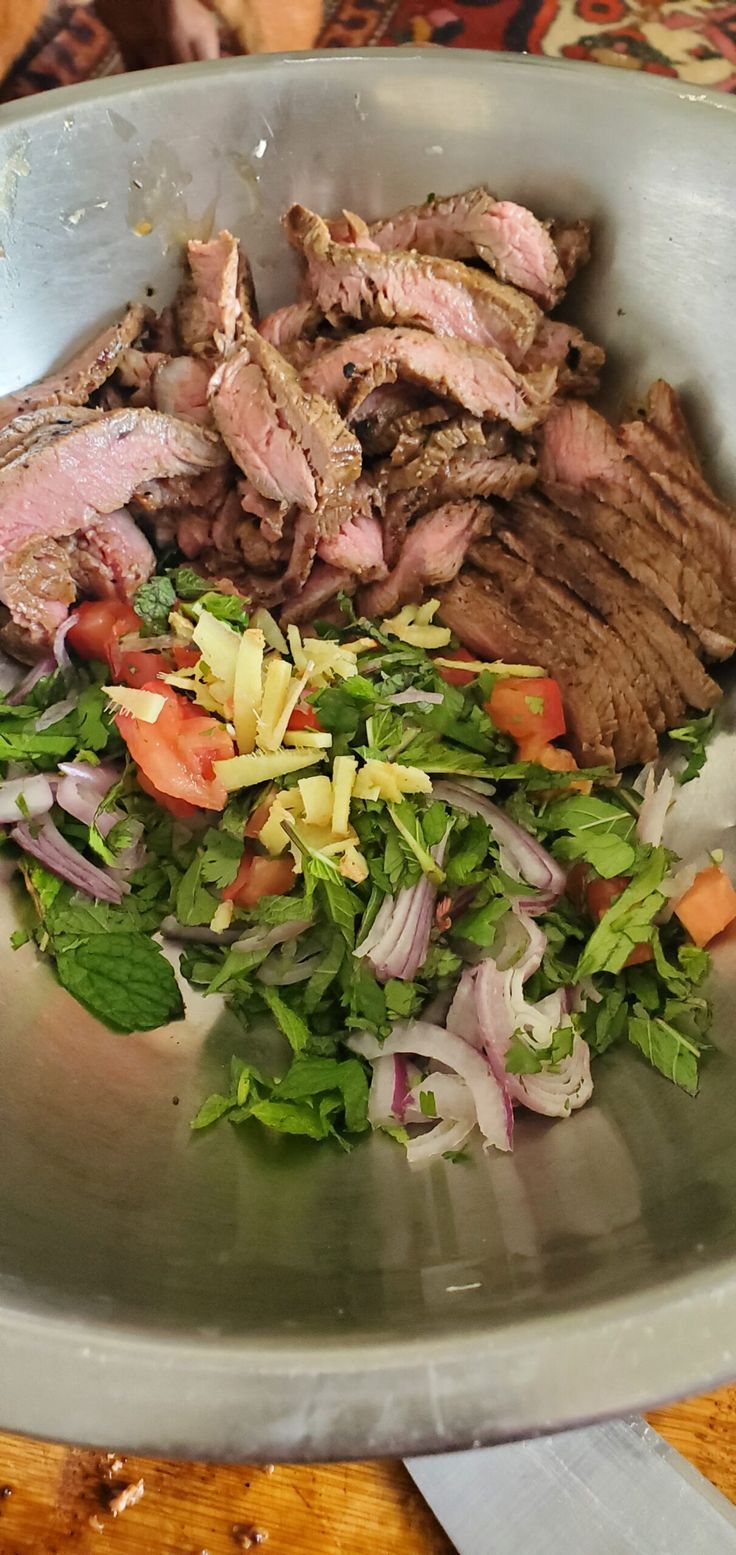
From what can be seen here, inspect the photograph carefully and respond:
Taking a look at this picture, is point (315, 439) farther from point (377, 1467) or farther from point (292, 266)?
point (377, 1467)

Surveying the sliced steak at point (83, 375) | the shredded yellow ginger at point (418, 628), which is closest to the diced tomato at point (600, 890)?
the shredded yellow ginger at point (418, 628)

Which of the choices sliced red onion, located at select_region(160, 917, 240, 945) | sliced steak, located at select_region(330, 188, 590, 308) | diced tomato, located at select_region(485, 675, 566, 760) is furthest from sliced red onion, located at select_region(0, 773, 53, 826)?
sliced steak, located at select_region(330, 188, 590, 308)

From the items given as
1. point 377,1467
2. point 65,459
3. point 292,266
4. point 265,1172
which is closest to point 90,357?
point 65,459

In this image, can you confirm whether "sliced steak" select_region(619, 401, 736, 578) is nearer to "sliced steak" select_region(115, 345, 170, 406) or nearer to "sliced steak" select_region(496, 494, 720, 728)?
"sliced steak" select_region(496, 494, 720, 728)

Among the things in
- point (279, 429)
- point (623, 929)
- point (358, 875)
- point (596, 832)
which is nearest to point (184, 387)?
point (279, 429)

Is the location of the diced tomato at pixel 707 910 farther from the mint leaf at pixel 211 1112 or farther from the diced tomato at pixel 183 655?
the diced tomato at pixel 183 655
